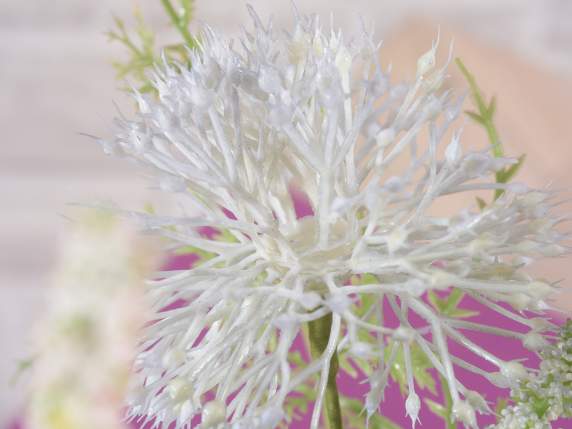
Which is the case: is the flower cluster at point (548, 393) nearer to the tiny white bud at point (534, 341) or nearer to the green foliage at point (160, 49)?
the tiny white bud at point (534, 341)

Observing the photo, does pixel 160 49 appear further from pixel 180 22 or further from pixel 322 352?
pixel 322 352

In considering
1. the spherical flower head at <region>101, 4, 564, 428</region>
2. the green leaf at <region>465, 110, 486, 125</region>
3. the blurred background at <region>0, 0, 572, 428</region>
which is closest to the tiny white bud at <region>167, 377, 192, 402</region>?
the spherical flower head at <region>101, 4, 564, 428</region>

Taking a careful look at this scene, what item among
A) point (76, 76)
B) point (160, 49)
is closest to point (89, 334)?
point (160, 49)

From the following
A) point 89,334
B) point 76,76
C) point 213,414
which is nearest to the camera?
point 213,414

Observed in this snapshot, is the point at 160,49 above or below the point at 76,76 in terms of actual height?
below

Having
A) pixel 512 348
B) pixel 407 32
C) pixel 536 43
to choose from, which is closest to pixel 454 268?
pixel 512 348

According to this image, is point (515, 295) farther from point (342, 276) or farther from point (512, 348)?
point (512, 348)

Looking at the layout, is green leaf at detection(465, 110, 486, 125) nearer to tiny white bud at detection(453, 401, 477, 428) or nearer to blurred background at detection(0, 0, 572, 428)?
tiny white bud at detection(453, 401, 477, 428)

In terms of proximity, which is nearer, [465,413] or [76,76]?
[465,413]

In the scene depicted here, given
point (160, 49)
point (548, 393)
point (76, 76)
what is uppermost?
point (76, 76)
